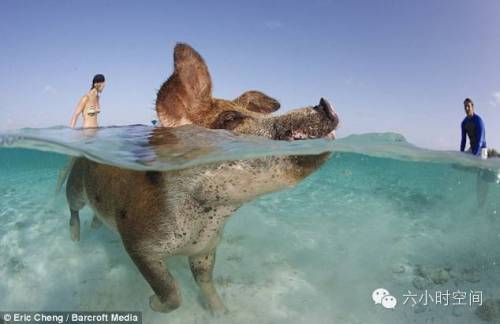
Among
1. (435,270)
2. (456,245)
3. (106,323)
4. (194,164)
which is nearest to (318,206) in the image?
(456,245)

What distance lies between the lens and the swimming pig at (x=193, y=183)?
3535mm

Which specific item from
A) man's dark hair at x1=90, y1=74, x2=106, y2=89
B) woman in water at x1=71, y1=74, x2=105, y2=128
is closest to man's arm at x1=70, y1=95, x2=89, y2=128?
woman in water at x1=71, y1=74, x2=105, y2=128

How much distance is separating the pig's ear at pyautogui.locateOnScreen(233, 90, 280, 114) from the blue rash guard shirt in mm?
6448

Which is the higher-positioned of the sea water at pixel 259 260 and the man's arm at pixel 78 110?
the man's arm at pixel 78 110

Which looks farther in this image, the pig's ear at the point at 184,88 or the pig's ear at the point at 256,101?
the pig's ear at the point at 256,101

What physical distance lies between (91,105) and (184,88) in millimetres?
5792

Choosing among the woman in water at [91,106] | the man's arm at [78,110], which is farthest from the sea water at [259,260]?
the woman in water at [91,106]

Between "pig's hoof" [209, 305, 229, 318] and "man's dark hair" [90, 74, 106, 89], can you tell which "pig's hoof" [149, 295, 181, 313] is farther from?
"man's dark hair" [90, 74, 106, 89]

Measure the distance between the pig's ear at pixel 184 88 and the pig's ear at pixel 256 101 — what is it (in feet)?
2.52

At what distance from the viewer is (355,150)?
860 cm

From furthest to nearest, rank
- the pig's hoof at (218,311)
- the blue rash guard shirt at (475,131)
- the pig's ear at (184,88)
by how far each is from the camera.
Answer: the blue rash guard shirt at (475,131) → the pig's hoof at (218,311) → the pig's ear at (184,88)

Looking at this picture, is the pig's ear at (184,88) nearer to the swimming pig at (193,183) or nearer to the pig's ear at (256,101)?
the swimming pig at (193,183)

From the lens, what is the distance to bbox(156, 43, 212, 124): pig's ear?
4039mm

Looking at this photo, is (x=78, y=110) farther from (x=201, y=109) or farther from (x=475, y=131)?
(x=475, y=131)
